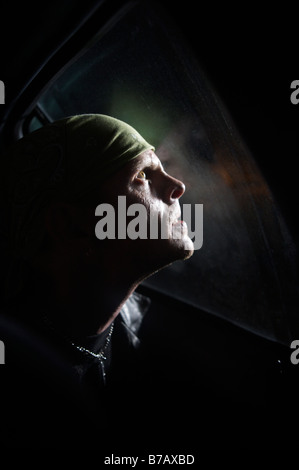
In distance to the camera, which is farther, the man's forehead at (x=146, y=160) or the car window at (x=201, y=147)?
the man's forehead at (x=146, y=160)

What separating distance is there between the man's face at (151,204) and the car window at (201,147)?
240 millimetres

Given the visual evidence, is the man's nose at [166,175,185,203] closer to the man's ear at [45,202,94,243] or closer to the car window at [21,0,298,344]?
the car window at [21,0,298,344]

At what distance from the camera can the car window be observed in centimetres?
115

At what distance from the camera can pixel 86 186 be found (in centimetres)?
123

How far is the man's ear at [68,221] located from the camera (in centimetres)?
128

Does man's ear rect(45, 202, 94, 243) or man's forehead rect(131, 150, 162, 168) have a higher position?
man's forehead rect(131, 150, 162, 168)

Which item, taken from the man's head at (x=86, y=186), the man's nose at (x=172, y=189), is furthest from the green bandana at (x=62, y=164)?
the man's nose at (x=172, y=189)

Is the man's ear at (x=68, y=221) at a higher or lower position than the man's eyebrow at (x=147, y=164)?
lower

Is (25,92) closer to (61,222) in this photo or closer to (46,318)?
(61,222)

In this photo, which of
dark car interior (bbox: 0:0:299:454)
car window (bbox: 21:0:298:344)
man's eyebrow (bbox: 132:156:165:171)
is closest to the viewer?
dark car interior (bbox: 0:0:299:454)

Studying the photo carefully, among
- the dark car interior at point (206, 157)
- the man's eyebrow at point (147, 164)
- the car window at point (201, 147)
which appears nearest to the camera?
the dark car interior at point (206, 157)

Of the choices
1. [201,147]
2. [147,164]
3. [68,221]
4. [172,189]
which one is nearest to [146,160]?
[147,164]

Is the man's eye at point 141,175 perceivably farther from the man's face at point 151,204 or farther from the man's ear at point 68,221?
the man's ear at point 68,221

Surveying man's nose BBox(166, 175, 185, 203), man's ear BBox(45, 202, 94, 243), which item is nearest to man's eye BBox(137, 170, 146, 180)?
man's nose BBox(166, 175, 185, 203)
